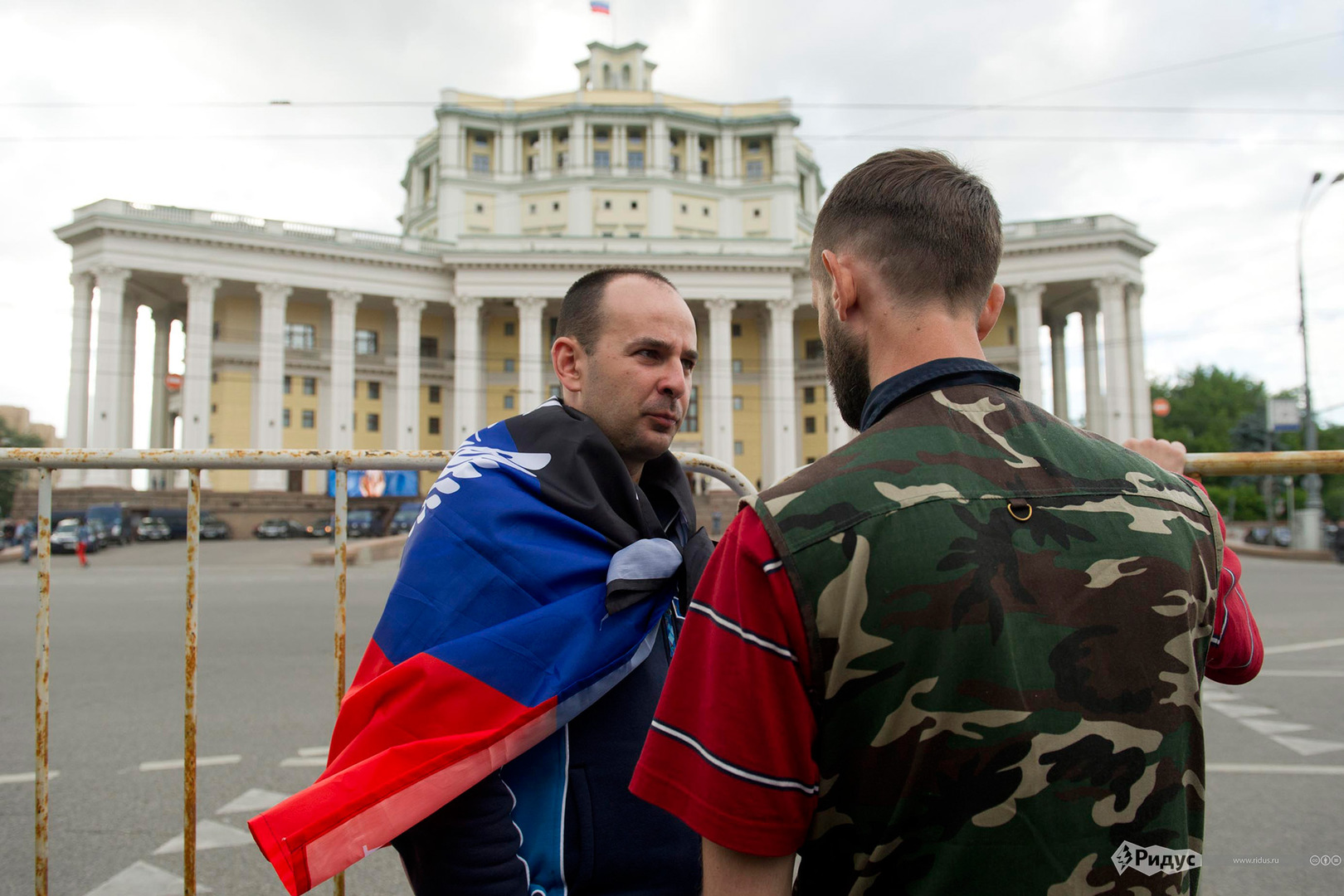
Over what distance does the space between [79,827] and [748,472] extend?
179 feet

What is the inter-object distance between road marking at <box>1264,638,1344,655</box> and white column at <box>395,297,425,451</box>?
4866 cm

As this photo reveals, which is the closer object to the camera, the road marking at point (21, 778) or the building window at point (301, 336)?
the road marking at point (21, 778)

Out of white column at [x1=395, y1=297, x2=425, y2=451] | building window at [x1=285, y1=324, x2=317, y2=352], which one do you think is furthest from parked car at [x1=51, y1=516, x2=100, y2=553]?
building window at [x1=285, y1=324, x2=317, y2=352]

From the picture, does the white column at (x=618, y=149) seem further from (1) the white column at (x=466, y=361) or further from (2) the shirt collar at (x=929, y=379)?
(2) the shirt collar at (x=929, y=379)

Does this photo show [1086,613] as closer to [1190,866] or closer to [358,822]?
[1190,866]

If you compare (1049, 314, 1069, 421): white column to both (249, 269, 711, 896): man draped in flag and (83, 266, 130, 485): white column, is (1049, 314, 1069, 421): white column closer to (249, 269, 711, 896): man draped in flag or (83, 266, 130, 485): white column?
(83, 266, 130, 485): white column

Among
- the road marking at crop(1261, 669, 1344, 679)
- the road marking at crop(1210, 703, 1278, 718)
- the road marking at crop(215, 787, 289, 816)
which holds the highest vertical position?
the road marking at crop(215, 787, 289, 816)

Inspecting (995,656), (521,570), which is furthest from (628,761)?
(995,656)

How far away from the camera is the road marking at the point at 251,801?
4264mm

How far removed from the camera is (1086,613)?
1.17m

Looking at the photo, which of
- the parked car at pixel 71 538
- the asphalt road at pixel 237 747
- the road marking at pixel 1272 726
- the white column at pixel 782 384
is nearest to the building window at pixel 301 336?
the parked car at pixel 71 538

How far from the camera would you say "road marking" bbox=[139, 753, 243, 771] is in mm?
5004

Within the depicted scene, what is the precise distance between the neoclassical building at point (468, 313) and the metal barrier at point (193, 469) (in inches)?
1740

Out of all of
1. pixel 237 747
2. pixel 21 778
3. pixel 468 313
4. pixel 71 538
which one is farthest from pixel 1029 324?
pixel 21 778
